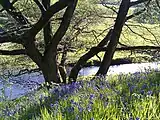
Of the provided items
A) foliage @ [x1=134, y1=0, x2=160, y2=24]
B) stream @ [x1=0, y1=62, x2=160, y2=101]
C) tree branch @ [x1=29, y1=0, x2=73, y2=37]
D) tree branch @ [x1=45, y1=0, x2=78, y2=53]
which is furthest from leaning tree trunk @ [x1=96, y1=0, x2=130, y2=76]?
foliage @ [x1=134, y1=0, x2=160, y2=24]

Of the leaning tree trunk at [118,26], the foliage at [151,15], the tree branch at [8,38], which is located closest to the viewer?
the tree branch at [8,38]

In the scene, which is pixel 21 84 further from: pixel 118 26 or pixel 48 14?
pixel 118 26

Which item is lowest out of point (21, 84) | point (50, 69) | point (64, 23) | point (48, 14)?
point (21, 84)

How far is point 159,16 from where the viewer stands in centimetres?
1415

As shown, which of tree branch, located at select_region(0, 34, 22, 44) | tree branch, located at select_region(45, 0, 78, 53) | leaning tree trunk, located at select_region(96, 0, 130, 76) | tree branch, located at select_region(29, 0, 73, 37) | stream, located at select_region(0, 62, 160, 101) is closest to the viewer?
stream, located at select_region(0, 62, 160, 101)

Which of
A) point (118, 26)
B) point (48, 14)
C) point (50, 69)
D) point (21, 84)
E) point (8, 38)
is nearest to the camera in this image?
point (48, 14)

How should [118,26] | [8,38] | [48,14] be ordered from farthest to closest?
1. [118,26]
2. [8,38]
3. [48,14]

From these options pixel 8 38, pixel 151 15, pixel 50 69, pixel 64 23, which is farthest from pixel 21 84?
Answer: pixel 151 15

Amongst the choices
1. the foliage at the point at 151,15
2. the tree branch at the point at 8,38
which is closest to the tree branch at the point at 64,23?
the tree branch at the point at 8,38

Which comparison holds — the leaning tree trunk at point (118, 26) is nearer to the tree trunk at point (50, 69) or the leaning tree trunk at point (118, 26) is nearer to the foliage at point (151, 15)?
the tree trunk at point (50, 69)

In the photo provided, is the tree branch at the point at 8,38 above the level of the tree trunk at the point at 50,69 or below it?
above

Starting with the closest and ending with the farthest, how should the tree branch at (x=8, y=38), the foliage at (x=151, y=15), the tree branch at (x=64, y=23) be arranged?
the tree branch at (x=64, y=23) → the tree branch at (x=8, y=38) → the foliage at (x=151, y=15)

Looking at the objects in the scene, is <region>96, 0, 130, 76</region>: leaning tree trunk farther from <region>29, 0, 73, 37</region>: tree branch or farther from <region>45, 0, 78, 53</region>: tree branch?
<region>29, 0, 73, 37</region>: tree branch

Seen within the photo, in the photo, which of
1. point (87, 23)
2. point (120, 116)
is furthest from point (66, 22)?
point (120, 116)
